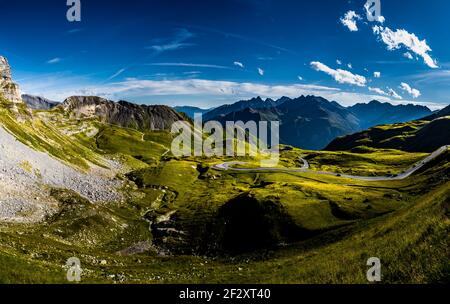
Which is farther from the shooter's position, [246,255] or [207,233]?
[207,233]

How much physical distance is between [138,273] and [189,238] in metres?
43.0

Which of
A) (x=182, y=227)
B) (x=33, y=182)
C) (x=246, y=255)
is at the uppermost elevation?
(x=33, y=182)

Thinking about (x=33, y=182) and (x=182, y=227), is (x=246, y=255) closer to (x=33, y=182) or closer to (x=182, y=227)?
(x=182, y=227)

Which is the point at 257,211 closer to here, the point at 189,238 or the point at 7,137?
the point at 189,238

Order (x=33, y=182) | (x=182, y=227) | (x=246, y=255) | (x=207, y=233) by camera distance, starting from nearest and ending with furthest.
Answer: (x=246, y=255) → (x=207, y=233) → (x=33, y=182) → (x=182, y=227)

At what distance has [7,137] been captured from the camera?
412 feet

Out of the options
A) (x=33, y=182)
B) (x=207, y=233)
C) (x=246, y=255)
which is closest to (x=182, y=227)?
(x=207, y=233)

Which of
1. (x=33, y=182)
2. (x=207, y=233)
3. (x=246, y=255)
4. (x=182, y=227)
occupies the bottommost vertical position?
(x=246, y=255)

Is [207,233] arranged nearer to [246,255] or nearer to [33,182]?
[246,255]

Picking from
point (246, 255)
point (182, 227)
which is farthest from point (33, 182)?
point (246, 255)

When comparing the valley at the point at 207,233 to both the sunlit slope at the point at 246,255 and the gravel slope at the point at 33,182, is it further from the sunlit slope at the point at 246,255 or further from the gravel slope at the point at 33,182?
the gravel slope at the point at 33,182

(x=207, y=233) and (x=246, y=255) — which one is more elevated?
(x=207, y=233)

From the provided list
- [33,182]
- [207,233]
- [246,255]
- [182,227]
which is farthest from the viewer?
[182,227]
